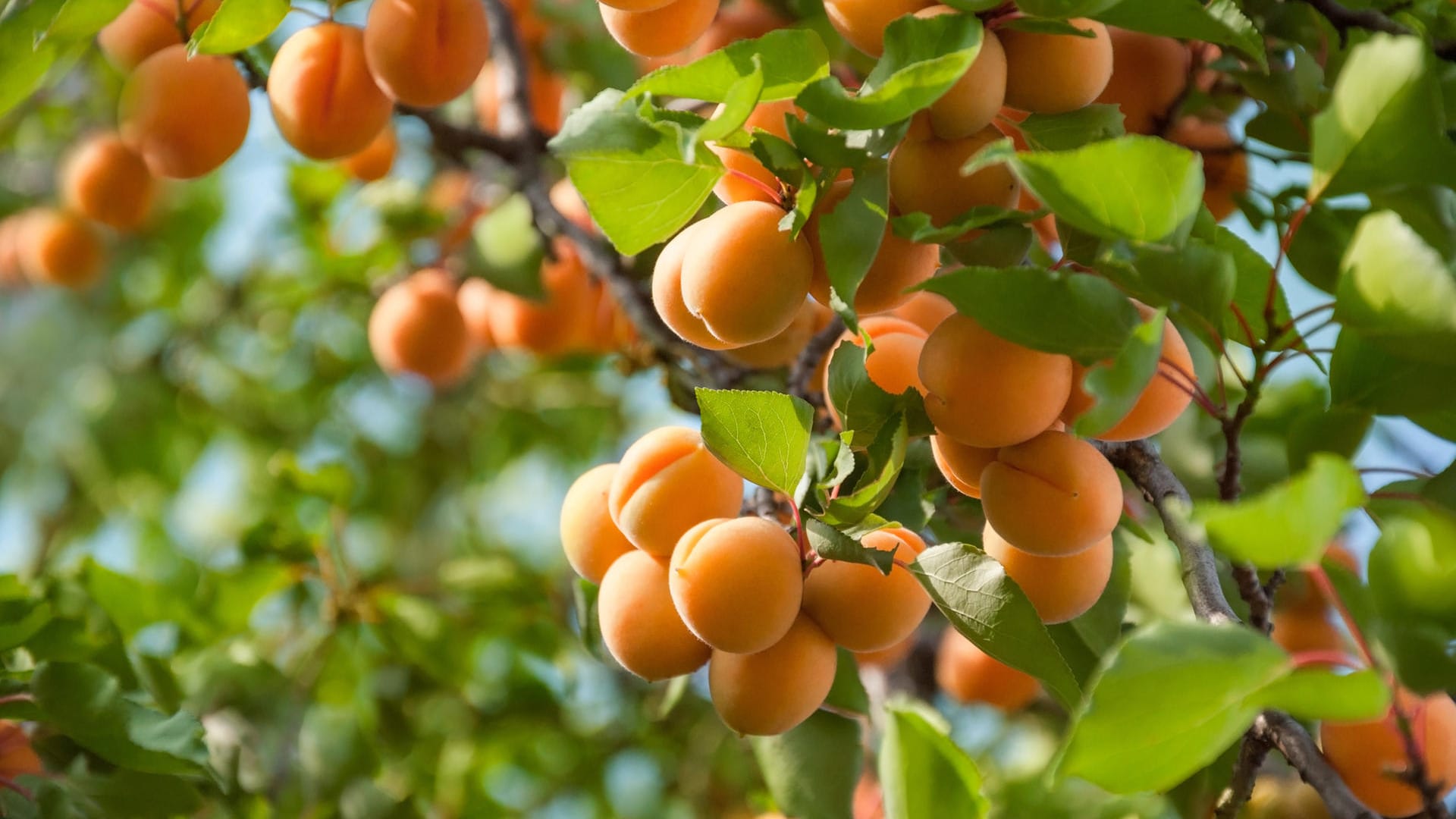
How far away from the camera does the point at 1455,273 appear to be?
0.54 m

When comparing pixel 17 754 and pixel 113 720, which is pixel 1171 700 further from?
pixel 17 754

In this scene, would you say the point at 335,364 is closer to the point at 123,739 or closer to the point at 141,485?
the point at 141,485

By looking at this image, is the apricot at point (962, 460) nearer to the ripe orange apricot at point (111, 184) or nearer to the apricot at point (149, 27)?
the apricot at point (149, 27)

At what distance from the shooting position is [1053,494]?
0.66m

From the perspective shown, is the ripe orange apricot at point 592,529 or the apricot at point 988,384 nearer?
the apricot at point 988,384

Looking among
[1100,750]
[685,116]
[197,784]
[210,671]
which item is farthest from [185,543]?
[1100,750]

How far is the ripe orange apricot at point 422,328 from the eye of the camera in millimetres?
1558

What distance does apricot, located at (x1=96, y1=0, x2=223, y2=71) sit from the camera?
3.53 ft

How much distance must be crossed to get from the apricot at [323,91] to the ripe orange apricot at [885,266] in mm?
502

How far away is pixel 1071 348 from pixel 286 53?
2.34ft

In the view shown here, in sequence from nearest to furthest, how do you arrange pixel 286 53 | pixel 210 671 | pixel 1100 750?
pixel 1100 750, pixel 286 53, pixel 210 671

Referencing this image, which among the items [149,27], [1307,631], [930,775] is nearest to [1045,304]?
[930,775]

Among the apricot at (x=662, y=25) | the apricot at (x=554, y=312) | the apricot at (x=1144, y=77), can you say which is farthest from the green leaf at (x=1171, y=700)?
the apricot at (x=554, y=312)

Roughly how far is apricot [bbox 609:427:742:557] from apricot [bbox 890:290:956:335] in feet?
0.63
